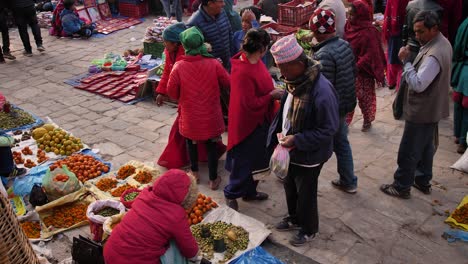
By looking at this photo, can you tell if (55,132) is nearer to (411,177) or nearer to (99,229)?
(99,229)

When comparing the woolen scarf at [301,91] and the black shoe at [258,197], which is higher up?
the woolen scarf at [301,91]

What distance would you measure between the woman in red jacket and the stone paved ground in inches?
32.2

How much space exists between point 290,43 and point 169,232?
171cm

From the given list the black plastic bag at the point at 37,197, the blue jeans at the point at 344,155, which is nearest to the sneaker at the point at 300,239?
the blue jeans at the point at 344,155

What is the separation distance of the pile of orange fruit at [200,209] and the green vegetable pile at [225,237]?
145mm

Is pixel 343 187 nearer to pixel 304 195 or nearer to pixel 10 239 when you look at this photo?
pixel 304 195

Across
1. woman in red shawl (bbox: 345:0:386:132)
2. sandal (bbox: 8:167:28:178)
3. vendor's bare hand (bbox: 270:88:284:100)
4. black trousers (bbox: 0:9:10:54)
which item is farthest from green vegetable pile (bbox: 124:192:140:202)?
black trousers (bbox: 0:9:10:54)

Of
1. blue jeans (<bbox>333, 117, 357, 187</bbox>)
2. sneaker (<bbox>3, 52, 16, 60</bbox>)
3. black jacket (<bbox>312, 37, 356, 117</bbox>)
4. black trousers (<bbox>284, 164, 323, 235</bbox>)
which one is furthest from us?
sneaker (<bbox>3, 52, 16, 60</bbox>)

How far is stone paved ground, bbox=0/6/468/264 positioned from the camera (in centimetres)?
438

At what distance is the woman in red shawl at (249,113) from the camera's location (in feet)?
14.4

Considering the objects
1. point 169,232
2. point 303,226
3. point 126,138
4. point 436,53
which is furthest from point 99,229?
point 436,53

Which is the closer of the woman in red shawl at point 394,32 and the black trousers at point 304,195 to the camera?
the black trousers at point 304,195

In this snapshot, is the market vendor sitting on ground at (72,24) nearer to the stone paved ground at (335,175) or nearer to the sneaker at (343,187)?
the stone paved ground at (335,175)

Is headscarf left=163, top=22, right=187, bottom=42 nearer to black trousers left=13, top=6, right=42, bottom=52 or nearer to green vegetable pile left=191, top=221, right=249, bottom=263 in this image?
green vegetable pile left=191, top=221, right=249, bottom=263
